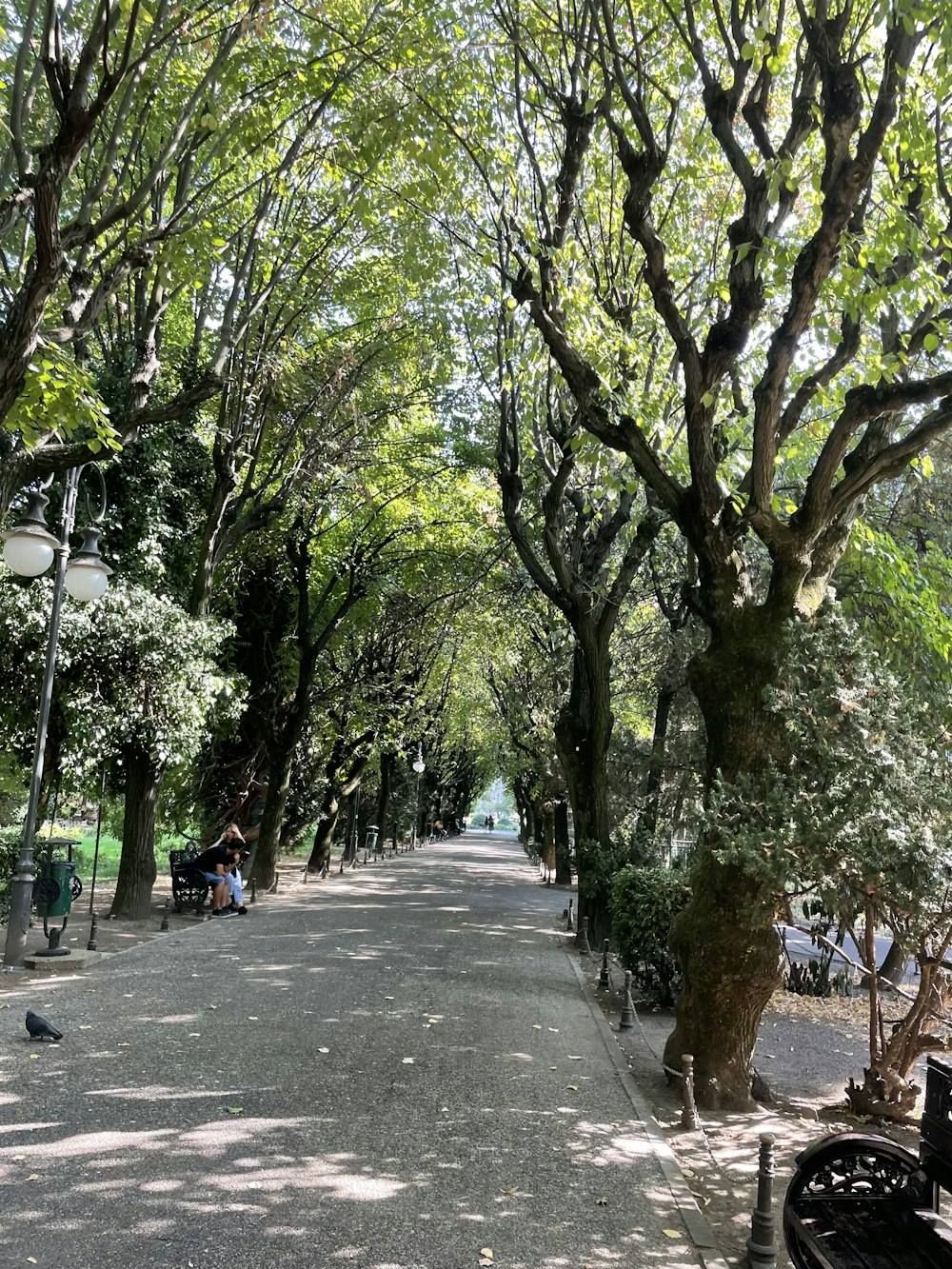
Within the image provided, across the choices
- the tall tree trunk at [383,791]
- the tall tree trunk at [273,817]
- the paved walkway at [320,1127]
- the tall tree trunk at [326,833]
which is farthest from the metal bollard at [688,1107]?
the tall tree trunk at [383,791]

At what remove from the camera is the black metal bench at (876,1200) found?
4.06 m

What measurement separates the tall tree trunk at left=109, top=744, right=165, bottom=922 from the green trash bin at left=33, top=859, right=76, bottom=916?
6.41 feet

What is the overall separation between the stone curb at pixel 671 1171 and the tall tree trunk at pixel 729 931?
1.61ft

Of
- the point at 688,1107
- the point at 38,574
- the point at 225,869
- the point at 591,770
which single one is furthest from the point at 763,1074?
the point at 225,869

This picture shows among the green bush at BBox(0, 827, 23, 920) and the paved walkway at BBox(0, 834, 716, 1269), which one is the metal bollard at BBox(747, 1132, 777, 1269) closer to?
the paved walkway at BBox(0, 834, 716, 1269)

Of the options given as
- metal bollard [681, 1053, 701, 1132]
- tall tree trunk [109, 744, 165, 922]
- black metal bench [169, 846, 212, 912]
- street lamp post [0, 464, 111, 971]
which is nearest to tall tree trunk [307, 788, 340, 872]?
black metal bench [169, 846, 212, 912]

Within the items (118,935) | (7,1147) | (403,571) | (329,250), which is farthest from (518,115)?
(403,571)

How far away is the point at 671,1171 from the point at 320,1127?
222cm

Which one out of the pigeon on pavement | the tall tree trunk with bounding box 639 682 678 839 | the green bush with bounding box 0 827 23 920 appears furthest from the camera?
the tall tree trunk with bounding box 639 682 678 839

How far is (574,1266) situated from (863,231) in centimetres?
847

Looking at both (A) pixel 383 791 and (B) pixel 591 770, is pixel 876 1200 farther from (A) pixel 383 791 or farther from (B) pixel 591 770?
(A) pixel 383 791

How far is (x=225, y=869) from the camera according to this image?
52.4ft

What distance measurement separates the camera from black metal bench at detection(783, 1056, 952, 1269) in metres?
4.06

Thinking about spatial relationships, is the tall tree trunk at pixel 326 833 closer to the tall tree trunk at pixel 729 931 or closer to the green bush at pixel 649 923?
the green bush at pixel 649 923
